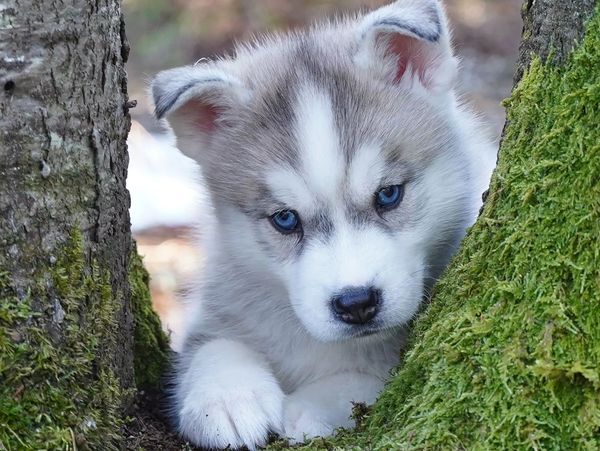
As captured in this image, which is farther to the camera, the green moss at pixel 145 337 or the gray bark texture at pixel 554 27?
the green moss at pixel 145 337

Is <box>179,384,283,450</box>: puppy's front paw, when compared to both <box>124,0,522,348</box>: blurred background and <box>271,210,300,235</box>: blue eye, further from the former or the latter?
<box>124,0,522,348</box>: blurred background

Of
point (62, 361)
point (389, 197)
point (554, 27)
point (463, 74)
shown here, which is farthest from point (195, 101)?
point (463, 74)

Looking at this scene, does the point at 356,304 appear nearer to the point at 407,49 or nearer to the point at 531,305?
the point at 531,305

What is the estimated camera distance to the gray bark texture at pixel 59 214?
2211 millimetres

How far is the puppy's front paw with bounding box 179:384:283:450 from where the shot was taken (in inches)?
114

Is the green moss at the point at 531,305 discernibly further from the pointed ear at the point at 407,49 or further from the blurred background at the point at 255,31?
the blurred background at the point at 255,31

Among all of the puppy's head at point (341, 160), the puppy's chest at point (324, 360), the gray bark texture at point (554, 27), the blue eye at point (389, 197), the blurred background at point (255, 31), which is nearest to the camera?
the gray bark texture at point (554, 27)

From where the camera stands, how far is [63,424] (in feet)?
7.57

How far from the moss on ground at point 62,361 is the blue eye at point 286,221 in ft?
2.34

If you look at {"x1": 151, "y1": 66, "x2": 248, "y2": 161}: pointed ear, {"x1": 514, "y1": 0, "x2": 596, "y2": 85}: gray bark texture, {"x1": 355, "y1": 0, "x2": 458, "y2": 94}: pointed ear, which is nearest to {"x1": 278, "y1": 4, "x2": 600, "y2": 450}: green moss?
{"x1": 514, "y1": 0, "x2": 596, "y2": 85}: gray bark texture

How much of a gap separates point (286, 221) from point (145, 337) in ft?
2.81

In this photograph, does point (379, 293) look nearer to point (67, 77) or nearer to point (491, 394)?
point (491, 394)

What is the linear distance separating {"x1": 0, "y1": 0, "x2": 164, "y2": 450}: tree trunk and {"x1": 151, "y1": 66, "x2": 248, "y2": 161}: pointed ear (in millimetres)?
496

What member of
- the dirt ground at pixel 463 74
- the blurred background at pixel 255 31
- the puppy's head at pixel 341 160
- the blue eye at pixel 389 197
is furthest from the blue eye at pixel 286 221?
the blurred background at pixel 255 31
